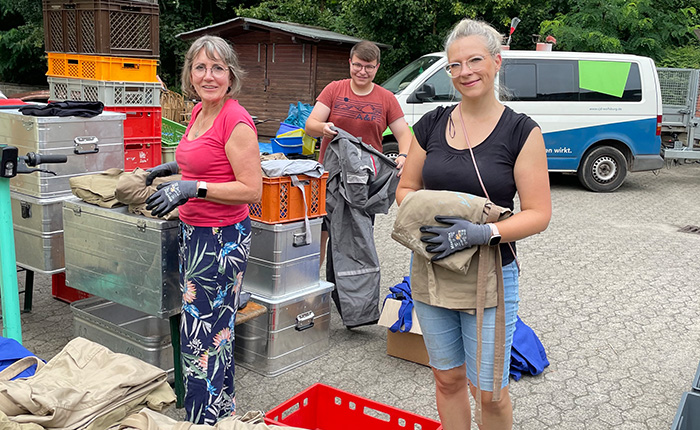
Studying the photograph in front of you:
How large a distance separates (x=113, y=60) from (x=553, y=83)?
756 centimetres

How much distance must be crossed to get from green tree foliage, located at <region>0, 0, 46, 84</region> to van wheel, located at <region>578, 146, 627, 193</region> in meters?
17.7

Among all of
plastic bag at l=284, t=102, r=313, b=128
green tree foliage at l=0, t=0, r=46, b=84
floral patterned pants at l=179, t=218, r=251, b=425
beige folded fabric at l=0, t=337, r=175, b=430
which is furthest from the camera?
green tree foliage at l=0, t=0, r=46, b=84

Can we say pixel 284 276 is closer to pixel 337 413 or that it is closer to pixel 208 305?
pixel 337 413

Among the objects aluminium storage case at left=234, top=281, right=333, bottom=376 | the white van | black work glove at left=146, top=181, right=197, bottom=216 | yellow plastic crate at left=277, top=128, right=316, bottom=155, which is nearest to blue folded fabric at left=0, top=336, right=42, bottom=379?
black work glove at left=146, top=181, right=197, bottom=216

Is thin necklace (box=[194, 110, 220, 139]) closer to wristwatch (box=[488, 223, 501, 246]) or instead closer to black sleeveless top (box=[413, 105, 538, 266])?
black sleeveless top (box=[413, 105, 538, 266])

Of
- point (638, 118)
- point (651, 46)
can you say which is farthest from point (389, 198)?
point (651, 46)

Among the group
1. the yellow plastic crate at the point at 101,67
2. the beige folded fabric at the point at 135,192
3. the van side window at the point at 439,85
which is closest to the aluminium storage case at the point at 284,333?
the beige folded fabric at the point at 135,192

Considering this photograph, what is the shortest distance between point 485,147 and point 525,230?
352mm

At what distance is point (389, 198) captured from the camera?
16.4 ft

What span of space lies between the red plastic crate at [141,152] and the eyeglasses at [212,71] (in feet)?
12.4

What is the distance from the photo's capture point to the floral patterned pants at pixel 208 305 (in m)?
3.12

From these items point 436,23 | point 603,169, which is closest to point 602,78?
point 603,169

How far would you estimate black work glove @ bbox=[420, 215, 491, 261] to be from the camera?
2514mm

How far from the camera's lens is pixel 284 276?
14.6 feet
